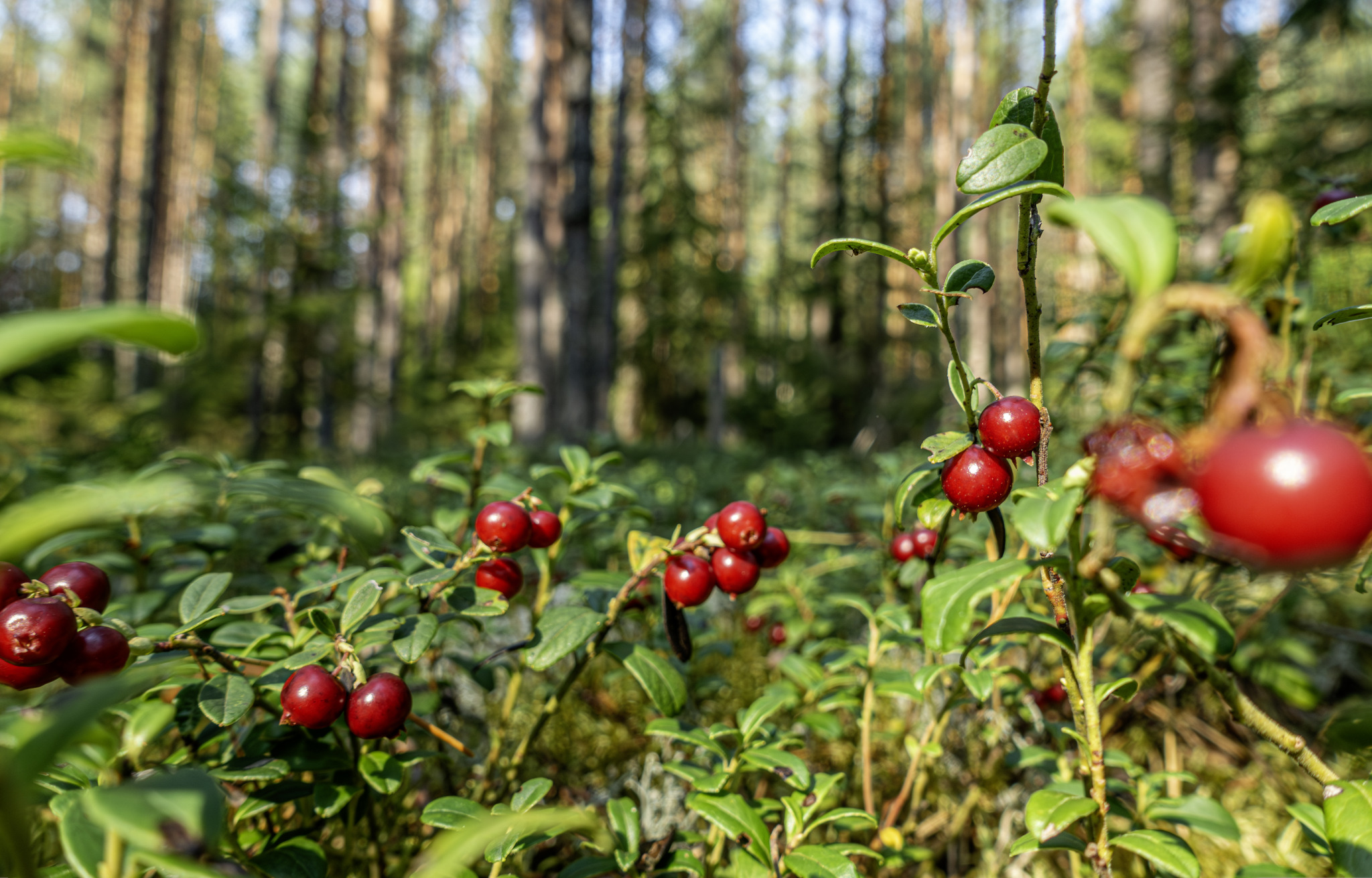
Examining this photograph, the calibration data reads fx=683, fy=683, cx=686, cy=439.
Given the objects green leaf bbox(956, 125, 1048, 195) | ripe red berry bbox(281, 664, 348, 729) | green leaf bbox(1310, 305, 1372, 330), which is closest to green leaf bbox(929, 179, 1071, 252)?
green leaf bbox(956, 125, 1048, 195)

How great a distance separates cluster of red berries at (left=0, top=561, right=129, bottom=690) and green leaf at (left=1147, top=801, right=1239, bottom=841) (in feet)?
5.13

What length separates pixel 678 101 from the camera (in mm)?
14336

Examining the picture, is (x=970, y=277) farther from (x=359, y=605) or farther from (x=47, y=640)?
(x=47, y=640)

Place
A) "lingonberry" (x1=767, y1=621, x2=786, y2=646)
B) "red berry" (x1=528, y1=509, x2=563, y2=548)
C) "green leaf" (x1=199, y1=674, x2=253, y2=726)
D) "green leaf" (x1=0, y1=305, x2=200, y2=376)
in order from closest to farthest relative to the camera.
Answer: "green leaf" (x1=0, y1=305, x2=200, y2=376), "green leaf" (x1=199, y1=674, x2=253, y2=726), "red berry" (x1=528, y1=509, x2=563, y2=548), "lingonberry" (x1=767, y1=621, x2=786, y2=646)

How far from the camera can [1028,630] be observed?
2.69 feet

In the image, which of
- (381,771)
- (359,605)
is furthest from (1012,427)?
(381,771)

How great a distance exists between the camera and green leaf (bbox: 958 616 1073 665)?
82 cm

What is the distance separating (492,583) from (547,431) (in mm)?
7074

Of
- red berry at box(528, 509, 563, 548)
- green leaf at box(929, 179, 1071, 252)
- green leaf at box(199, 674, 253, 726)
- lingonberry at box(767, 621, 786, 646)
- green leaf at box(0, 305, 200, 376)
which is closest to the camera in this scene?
green leaf at box(0, 305, 200, 376)

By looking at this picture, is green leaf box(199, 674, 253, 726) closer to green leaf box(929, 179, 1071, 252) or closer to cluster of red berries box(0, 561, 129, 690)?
cluster of red berries box(0, 561, 129, 690)

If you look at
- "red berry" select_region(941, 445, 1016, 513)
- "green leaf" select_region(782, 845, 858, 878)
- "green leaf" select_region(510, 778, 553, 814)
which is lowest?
"green leaf" select_region(782, 845, 858, 878)

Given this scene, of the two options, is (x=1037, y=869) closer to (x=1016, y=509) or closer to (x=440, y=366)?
(x=1016, y=509)

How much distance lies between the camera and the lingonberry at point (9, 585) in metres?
0.84

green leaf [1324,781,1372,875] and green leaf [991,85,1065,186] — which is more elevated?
green leaf [991,85,1065,186]
